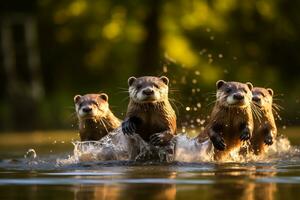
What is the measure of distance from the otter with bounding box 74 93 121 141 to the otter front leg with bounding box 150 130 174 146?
1452mm

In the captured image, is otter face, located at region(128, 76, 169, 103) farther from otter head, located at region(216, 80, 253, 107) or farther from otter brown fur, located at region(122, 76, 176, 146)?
otter head, located at region(216, 80, 253, 107)

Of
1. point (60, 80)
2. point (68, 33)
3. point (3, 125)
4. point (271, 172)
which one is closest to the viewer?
point (271, 172)

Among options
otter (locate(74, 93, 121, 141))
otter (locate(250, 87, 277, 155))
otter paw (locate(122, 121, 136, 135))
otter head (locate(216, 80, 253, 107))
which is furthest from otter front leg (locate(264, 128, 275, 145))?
otter (locate(74, 93, 121, 141))

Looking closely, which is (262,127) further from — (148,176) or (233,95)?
(148,176)

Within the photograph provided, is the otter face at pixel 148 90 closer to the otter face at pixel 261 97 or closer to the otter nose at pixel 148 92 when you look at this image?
the otter nose at pixel 148 92

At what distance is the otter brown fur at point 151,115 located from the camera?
14172 millimetres

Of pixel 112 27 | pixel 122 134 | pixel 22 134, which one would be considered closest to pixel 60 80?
pixel 112 27

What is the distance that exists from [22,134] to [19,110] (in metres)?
6.43

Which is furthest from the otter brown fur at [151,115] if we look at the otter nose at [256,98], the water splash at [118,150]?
the otter nose at [256,98]

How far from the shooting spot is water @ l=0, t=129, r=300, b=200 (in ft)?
32.6

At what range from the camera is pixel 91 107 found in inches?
610

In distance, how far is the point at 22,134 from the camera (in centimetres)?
2458

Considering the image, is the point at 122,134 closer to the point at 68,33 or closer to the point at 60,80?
the point at 68,33

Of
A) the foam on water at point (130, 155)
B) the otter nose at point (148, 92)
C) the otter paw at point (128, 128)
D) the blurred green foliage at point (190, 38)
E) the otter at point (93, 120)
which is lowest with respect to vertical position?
the foam on water at point (130, 155)
